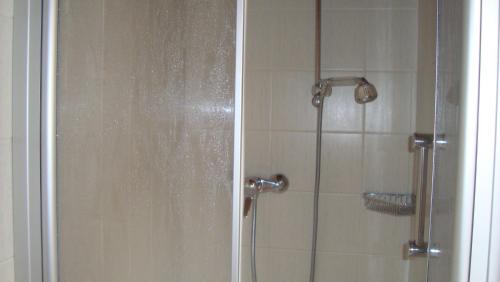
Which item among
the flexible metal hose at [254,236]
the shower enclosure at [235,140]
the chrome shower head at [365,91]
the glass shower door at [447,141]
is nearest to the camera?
the glass shower door at [447,141]

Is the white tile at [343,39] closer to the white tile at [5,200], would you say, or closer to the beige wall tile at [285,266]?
the beige wall tile at [285,266]

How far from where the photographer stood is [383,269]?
1.26 meters

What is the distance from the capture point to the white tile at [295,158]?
4.21ft

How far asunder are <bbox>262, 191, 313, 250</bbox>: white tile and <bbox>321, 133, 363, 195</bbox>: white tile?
10 centimetres

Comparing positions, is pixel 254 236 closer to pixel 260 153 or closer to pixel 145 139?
pixel 260 153

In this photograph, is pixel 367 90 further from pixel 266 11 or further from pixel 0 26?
pixel 0 26

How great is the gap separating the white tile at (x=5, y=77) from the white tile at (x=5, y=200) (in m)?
0.03

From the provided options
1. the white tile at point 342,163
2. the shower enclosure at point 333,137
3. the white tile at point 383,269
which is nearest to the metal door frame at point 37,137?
the shower enclosure at point 333,137

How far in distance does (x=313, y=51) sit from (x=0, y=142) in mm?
981

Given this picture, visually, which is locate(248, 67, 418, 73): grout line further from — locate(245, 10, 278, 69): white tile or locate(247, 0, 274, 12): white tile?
→ locate(247, 0, 274, 12): white tile

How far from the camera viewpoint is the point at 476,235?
0.47 meters

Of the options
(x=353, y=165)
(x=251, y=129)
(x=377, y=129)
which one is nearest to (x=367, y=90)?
(x=377, y=129)

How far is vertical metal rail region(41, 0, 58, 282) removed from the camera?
611 millimetres

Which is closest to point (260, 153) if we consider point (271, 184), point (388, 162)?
point (271, 184)
